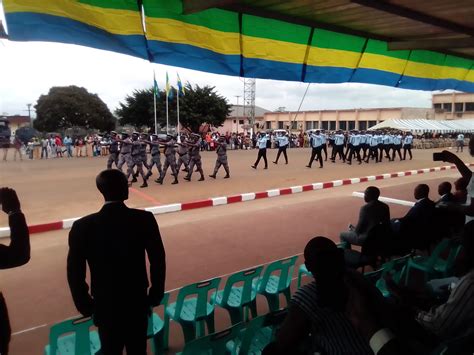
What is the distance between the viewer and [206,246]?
669 centimetres

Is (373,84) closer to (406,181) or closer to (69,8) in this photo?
(69,8)

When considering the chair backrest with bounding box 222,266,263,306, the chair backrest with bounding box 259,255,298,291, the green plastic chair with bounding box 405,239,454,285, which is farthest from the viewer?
the green plastic chair with bounding box 405,239,454,285

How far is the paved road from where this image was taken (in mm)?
4348

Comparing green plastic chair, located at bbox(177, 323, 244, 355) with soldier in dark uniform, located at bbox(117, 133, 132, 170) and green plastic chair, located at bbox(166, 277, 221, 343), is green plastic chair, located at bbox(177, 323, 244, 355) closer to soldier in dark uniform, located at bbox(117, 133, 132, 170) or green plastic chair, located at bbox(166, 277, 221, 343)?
green plastic chair, located at bbox(166, 277, 221, 343)

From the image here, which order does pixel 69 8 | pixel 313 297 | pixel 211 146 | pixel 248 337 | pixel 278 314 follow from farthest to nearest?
pixel 211 146, pixel 69 8, pixel 278 314, pixel 248 337, pixel 313 297

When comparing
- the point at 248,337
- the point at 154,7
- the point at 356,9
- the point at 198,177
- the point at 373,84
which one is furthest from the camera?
the point at 198,177

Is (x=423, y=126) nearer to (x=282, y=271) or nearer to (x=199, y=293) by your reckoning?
(x=282, y=271)

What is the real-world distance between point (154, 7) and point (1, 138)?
25665 millimetres

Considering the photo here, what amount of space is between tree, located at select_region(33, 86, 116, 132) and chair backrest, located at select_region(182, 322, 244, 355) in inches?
1875

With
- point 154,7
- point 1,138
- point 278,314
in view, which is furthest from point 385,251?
point 1,138

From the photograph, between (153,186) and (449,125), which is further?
(449,125)

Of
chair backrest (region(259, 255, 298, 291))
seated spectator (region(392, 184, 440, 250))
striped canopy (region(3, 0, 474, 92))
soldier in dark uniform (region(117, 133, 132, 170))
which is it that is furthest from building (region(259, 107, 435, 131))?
chair backrest (region(259, 255, 298, 291))

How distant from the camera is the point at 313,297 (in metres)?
1.95

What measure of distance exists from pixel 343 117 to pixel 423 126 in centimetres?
2256
